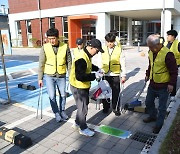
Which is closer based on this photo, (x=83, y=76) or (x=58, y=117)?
(x=83, y=76)

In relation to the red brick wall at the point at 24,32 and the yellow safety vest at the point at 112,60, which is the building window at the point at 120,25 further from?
the yellow safety vest at the point at 112,60

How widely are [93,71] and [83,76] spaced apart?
0.59 meters

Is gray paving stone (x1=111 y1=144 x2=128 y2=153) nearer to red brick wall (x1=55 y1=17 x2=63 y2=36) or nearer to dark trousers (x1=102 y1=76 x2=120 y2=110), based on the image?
dark trousers (x1=102 y1=76 x2=120 y2=110)

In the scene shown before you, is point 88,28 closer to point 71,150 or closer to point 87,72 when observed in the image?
point 87,72

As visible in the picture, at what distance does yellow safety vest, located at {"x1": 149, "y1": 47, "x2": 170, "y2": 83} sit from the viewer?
3.79 metres

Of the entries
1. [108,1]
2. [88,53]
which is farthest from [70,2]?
[88,53]

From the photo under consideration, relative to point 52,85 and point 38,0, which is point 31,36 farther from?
point 52,85

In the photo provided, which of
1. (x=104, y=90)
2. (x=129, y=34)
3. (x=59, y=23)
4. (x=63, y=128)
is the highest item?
(x=59, y=23)

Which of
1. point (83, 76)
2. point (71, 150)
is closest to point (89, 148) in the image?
point (71, 150)

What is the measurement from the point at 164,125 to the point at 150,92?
71 cm

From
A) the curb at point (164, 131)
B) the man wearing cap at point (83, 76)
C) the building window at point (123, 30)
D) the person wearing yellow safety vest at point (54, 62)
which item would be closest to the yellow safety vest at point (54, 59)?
the person wearing yellow safety vest at point (54, 62)

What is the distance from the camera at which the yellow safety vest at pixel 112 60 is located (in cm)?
476

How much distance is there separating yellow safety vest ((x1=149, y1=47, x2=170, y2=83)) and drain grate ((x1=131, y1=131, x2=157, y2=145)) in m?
1.03

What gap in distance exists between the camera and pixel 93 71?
418cm
